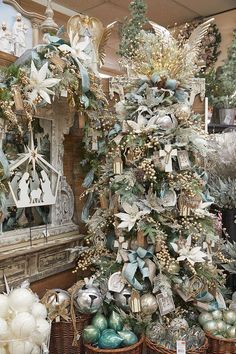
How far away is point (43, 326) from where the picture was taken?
4.81ft

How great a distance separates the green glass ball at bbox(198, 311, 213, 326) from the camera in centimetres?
206

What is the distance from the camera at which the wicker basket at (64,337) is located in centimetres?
189

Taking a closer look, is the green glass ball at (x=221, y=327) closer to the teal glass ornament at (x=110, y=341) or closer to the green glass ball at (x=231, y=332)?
the green glass ball at (x=231, y=332)

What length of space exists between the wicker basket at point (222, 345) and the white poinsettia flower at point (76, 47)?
5.38 ft

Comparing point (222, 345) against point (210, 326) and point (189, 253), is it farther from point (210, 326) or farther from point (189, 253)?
point (189, 253)

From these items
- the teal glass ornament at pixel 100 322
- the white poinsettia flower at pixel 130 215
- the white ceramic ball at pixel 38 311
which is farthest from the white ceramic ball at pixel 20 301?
the white poinsettia flower at pixel 130 215

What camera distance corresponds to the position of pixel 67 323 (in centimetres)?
189

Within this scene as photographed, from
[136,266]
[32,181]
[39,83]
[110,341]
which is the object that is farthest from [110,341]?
[39,83]

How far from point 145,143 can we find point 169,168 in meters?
0.19

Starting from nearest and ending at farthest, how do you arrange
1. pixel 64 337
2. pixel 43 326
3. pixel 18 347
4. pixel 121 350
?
pixel 18 347, pixel 43 326, pixel 121 350, pixel 64 337

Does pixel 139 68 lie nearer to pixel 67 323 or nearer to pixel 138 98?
pixel 138 98

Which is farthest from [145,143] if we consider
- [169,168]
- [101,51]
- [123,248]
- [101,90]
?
[101,51]

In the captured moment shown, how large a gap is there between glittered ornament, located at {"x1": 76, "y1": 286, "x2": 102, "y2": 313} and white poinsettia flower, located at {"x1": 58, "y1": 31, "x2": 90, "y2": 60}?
122cm

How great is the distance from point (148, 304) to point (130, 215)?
1.51 ft
